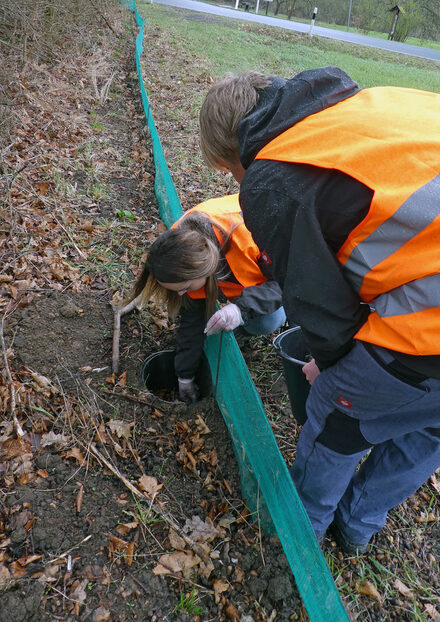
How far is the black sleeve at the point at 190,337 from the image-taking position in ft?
9.48

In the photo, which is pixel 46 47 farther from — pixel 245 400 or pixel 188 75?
pixel 245 400

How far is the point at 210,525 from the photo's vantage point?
2.34 metres

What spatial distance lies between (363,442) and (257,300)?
1.22 metres

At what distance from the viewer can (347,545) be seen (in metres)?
2.37

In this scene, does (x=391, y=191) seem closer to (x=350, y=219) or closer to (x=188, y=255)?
(x=350, y=219)

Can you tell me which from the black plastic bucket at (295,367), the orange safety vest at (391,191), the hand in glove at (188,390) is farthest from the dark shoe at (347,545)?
the orange safety vest at (391,191)

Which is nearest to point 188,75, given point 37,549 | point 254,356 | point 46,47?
point 46,47

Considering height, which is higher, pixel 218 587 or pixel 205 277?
pixel 205 277

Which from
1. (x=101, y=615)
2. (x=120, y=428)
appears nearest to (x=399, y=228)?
(x=101, y=615)

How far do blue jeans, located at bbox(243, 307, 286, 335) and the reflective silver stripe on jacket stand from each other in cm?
185

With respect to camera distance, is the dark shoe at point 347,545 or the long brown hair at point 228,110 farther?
the dark shoe at point 347,545

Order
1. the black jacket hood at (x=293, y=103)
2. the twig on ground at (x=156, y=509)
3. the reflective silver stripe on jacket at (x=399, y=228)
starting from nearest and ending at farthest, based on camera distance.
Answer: the reflective silver stripe on jacket at (x=399, y=228) < the black jacket hood at (x=293, y=103) < the twig on ground at (x=156, y=509)

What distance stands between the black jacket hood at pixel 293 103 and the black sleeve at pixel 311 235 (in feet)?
0.37

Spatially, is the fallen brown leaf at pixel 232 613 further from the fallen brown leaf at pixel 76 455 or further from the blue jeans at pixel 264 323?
the blue jeans at pixel 264 323
